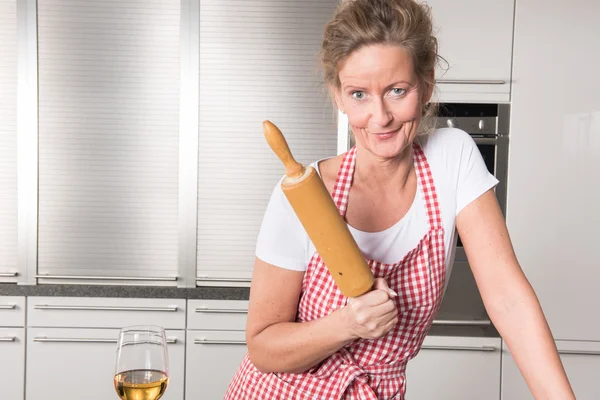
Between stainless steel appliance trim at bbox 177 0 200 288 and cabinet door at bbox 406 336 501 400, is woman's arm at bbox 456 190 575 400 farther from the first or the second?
stainless steel appliance trim at bbox 177 0 200 288

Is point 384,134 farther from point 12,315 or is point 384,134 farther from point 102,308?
point 12,315

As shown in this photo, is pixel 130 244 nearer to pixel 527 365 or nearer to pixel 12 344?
pixel 12 344

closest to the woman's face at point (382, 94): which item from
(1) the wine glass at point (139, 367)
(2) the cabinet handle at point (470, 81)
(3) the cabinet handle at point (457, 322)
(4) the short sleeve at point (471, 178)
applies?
(4) the short sleeve at point (471, 178)

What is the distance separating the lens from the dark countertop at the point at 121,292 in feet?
8.98

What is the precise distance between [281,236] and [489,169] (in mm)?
1642

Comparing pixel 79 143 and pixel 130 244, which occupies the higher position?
pixel 79 143

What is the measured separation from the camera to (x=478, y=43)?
8.65ft

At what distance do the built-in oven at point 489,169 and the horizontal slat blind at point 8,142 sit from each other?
1683 millimetres

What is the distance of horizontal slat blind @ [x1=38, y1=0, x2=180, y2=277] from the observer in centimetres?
278

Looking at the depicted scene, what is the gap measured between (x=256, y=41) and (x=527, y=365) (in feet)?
6.55

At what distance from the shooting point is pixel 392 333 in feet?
4.15

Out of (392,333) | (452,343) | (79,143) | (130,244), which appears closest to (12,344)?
(130,244)

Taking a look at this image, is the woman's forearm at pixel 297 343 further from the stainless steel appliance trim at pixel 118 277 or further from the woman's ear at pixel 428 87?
the stainless steel appliance trim at pixel 118 277

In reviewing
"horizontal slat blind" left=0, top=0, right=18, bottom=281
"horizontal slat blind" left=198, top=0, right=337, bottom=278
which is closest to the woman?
"horizontal slat blind" left=198, top=0, right=337, bottom=278
